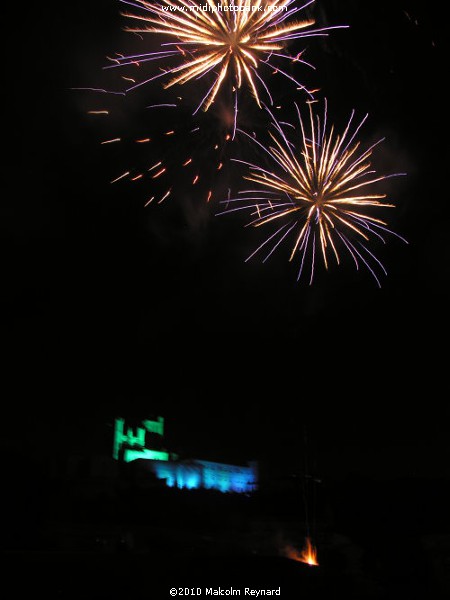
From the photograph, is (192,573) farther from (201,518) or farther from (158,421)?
(158,421)

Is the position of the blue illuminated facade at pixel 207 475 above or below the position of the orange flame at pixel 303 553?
above

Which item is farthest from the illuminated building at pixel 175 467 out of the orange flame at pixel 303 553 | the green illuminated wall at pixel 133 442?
the orange flame at pixel 303 553

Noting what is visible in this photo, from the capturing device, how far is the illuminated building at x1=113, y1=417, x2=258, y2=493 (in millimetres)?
48156

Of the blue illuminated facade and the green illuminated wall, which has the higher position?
the green illuminated wall

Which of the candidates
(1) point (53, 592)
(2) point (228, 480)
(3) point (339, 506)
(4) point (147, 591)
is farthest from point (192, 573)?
(2) point (228, 480)

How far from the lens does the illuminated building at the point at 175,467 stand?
4816 cm

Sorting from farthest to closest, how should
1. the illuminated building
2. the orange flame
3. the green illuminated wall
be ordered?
the green illuminated wall
the illuminated building
the orange flame

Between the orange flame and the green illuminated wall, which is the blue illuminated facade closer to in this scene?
the green illuminated wall

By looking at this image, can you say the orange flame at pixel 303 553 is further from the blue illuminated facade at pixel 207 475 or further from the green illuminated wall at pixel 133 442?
the green illuminated wall at pixel 133 442

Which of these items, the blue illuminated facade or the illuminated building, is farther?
the illuminated building

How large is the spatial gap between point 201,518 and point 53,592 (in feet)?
71.3

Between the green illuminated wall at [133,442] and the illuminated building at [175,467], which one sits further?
the green illuminated wall at [133,442]

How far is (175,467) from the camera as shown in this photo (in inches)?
1921

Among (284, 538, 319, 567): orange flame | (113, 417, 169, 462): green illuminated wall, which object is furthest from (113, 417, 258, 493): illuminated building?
(284, 538, 319, 567): orange flame
